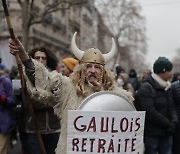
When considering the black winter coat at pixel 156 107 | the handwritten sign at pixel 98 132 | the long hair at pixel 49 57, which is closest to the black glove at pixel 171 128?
the black winter coat at pixel 156 107

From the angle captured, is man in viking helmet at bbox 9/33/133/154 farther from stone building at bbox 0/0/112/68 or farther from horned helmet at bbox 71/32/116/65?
stone building at bbox 0/0/112/68

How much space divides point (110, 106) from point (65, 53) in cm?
5610

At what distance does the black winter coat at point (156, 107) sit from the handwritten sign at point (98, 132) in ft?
6.78

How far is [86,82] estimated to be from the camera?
3941mm

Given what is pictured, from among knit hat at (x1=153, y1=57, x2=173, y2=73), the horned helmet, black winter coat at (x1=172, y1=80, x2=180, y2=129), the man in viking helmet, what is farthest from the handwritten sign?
black winter coat at (x1=172, y1=80, x2=180, y2=129)

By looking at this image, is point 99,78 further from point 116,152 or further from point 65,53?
point 65,53

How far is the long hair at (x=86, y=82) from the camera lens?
12.7 ft

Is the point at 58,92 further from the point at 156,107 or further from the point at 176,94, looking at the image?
the point at 176,94

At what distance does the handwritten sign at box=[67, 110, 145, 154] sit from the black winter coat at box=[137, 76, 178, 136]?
207 centimetres

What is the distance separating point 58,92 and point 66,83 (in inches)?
3.8

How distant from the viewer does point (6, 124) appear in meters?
5.87

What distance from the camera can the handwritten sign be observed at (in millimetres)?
3523

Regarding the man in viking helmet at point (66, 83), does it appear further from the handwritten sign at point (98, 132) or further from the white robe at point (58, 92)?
the handwritten sign at point (98, 132)

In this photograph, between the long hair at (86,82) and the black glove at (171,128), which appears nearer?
the long hair at (86,82)
